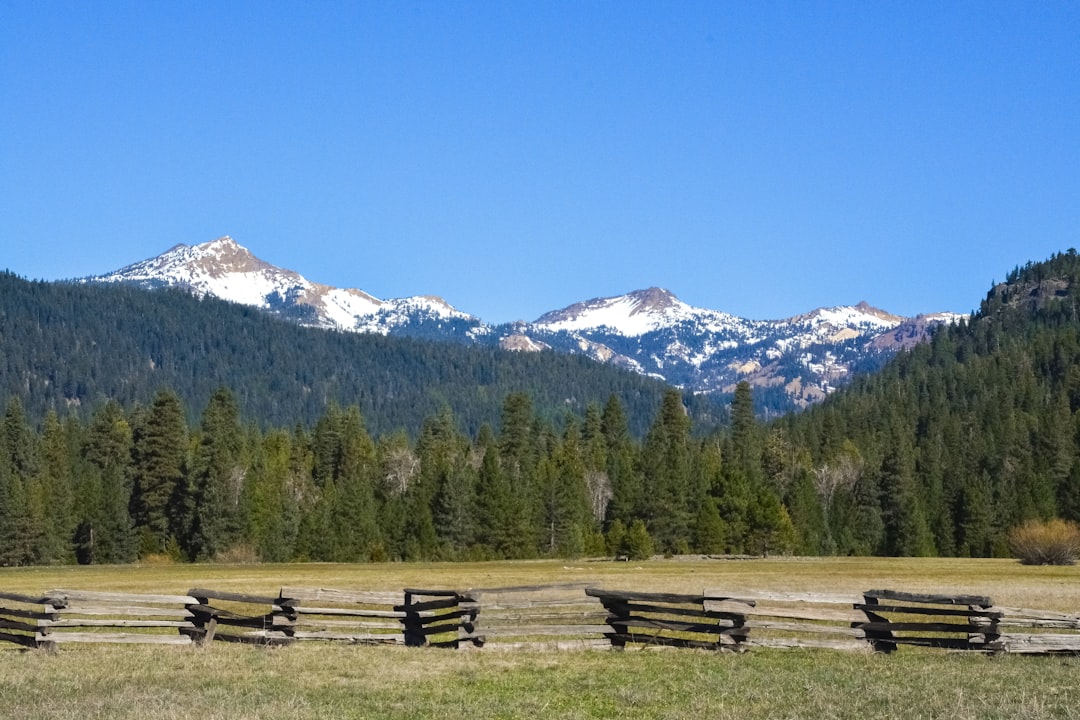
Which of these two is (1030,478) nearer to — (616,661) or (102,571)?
(102,571)

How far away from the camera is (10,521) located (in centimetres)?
10050

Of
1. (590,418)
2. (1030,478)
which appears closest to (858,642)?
(1030,478)

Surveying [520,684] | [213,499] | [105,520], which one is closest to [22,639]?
[520,684]

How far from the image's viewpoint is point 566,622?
32.9 meters

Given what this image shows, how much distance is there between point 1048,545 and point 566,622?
219 ft

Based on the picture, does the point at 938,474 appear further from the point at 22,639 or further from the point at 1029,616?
the point at 22,639

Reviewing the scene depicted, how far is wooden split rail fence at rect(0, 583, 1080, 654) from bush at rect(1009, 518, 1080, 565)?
6116 centimetres

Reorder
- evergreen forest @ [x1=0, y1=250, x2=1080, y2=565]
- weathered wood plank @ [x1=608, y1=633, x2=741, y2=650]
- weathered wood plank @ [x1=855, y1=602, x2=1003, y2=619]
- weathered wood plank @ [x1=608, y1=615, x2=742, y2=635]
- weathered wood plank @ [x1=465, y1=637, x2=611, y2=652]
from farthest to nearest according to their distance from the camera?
evergreen forest @ [x1=0, y1=250, x2=1080, y2=565], weathered wood plank @ [x1=608, y1=633, x2=741, y2=650], weathered wood plank @ [x1=465, y1=637, x2=611, y2=652], weathered wood plank @ [x1=608, y1=615, x2=742, y2=635], weathered wood plank @ [x1=855, y1=602, x2=1003, y2=619]

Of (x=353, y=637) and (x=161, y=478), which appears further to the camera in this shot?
(x=161, y=478)

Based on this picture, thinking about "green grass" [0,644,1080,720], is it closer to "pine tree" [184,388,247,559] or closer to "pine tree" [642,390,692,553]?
"pine tree" [184,388,247,559]

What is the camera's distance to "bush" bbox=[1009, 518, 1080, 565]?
88062mm

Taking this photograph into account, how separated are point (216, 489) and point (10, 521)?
16817mm

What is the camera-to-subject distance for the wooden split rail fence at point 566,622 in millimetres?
30000

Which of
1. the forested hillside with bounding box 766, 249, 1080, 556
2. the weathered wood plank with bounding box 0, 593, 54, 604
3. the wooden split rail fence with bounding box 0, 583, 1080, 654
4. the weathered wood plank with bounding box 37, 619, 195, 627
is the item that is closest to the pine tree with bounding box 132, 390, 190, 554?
the forested hillside with bounding box 766, 249, 1080, 556
